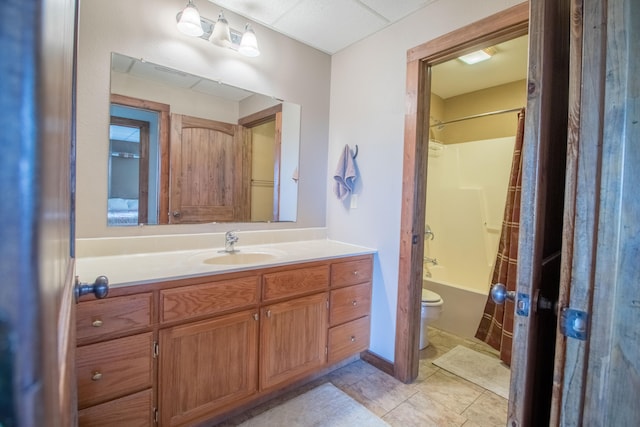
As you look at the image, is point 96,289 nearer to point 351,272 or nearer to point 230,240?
point 230,240

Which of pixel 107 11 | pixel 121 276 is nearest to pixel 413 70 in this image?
pixel 107 11

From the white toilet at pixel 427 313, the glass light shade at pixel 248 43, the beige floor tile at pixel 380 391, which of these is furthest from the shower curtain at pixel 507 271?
the glass light shade at pixel 248 43

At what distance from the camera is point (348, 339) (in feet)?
6.68

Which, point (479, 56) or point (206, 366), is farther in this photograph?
point (479, 56)

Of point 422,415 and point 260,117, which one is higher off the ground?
point 260,117

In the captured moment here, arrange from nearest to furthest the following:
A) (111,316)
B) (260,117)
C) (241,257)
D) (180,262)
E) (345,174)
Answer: (111,316) → (180,262) → (241,257) → (260,117) → (345,174)

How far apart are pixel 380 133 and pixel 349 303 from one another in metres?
1.16

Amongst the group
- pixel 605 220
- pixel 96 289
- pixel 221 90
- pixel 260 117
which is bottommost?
pixel 96 289

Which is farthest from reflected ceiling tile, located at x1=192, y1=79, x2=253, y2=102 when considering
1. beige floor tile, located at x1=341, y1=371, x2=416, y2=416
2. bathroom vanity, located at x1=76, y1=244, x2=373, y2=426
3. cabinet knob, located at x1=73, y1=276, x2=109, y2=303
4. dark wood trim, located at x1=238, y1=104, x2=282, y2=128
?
beige floor tile, located at x1=341, y1=371, x2=416, y2=416

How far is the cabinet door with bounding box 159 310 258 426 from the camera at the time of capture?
1.34 metres

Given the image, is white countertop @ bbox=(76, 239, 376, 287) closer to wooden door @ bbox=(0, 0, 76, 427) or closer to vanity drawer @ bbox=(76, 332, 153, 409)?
vanity drawer @ bbox=(76, 332, 153, 409)

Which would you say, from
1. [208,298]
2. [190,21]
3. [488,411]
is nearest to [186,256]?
[208,298]

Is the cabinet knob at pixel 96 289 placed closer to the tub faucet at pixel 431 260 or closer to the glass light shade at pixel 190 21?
the glass light shade at pixel 190 21

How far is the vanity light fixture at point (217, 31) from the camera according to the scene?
169 cm
